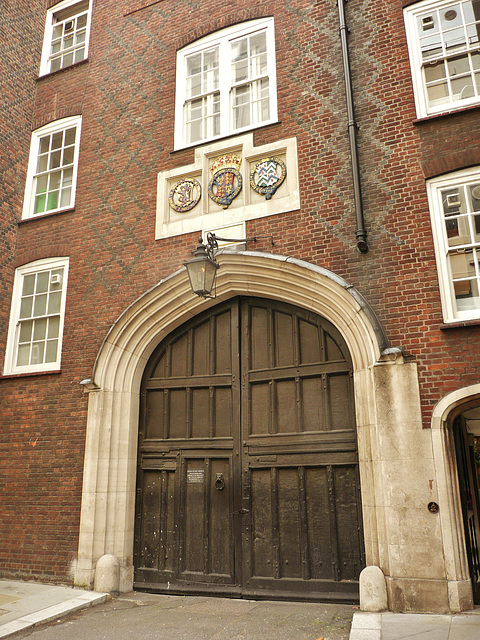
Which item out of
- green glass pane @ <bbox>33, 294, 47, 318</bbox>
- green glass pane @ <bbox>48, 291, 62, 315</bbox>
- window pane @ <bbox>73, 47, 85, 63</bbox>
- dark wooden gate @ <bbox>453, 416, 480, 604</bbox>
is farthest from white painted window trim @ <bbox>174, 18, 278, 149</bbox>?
dark wooden gate @ <bbox>453, 416, 480, 604</bbox>

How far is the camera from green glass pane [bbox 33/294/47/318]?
959cm

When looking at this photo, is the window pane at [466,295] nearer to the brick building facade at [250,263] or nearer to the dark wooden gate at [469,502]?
the brick building facade at [250,263]

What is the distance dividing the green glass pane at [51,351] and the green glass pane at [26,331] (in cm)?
53

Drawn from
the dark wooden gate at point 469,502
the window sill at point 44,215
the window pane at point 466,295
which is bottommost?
the dark wooden gate at point 469,502

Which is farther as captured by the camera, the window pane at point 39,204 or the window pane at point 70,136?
the window pane at point 70,136

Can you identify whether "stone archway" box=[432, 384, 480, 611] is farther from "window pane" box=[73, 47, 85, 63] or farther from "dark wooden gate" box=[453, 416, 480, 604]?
"window pane" box=[73, 47, 85, 63]

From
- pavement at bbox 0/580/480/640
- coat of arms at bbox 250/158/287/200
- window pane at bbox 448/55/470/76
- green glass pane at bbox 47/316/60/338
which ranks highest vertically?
window pane at bbox 448/55/470/76

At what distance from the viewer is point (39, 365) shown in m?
9.30

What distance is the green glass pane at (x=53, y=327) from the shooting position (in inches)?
367

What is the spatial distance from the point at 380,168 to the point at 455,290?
2.10 m

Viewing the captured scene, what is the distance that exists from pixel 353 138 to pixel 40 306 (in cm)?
614

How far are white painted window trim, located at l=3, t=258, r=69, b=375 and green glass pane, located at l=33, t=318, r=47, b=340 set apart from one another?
0.39m

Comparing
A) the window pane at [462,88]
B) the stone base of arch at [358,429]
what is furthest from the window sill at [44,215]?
the window pane at [462,88]

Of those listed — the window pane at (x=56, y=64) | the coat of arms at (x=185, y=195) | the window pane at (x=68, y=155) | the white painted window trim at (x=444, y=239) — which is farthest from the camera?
the window pane at (x=56, y=64)
